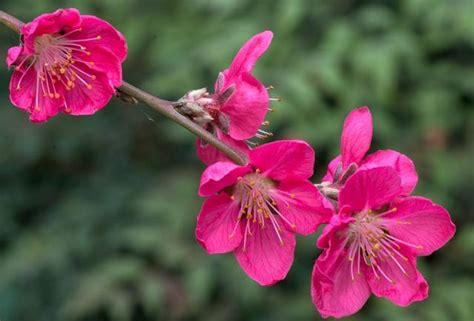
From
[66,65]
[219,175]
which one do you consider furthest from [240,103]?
[66,65]

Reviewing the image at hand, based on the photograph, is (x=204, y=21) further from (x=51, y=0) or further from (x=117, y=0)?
(x=51, y=0)

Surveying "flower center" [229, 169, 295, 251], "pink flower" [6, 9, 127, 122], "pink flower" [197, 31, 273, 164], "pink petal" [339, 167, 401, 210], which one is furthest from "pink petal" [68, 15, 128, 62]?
"pink petal" [339, 167, 401, 210]

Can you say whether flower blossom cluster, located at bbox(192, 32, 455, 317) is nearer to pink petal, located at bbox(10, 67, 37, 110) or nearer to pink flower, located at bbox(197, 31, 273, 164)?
pink flower, located at bbox(197, 31, 273, 164)

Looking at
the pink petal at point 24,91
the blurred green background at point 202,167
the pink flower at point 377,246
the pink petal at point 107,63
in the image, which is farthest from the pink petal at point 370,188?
the blurred green background at point 202,167

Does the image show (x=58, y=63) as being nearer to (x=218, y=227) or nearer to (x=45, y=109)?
(x=45, y=109)

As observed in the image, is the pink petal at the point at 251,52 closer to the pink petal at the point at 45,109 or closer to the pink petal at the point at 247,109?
the pink petal at the point at 247,109
